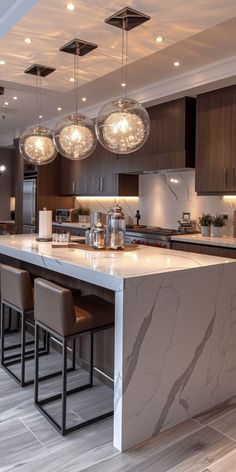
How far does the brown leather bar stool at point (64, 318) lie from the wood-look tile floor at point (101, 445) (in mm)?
64

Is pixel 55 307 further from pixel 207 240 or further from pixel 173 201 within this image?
pixel 173 201

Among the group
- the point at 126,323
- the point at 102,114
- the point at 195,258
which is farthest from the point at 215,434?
the point at 102,114

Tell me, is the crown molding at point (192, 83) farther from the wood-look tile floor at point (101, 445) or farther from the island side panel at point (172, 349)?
the wood-look tile floor at point (101, 445)

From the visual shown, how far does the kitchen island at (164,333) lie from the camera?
2166 millimetres

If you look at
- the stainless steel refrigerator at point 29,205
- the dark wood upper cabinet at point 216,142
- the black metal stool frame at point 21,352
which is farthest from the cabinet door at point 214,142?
the stainless steel refrigerator at point 29,205

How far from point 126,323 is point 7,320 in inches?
95.4

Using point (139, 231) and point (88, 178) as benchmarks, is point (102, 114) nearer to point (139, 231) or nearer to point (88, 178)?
point (139, 231)

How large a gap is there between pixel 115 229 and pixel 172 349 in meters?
1.15

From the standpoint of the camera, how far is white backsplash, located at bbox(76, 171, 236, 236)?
530cm

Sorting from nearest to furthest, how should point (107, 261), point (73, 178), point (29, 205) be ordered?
point (107, 261)
point (73, 178)
point (29, 205)

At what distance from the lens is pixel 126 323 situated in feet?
6.97

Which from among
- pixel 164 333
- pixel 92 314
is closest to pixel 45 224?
pixel 92 314

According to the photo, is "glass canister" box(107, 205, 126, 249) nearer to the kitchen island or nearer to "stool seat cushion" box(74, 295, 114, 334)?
the kitchen island

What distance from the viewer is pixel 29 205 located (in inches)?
315
